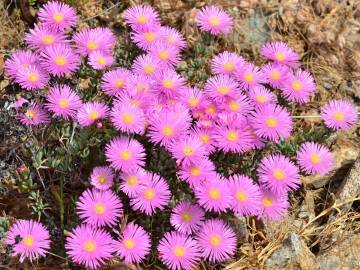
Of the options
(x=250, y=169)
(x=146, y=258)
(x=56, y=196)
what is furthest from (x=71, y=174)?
(x=250, y=169)

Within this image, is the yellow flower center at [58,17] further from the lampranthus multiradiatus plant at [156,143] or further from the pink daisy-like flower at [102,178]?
the pink daisy-like flower at [102,178]

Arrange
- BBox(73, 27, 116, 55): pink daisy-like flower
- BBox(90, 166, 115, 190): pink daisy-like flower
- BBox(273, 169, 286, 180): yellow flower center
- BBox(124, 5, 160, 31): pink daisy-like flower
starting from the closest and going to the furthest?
BBox(90, 166, 115, 190): pink daisy-like flower
BBox(273, 169, 286, 180): yellow flower center
BBox(73, 27, 116, 55): pink daisy-like flower
BBox(124, 5, 160, 31): pink daisy-like flower

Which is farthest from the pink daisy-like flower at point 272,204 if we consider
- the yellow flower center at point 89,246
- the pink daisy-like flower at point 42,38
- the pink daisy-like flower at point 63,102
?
the pink daisy-like flower at point 42,38

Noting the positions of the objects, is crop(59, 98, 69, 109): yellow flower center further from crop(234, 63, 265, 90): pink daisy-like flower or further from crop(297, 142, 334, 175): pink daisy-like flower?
crop(297, 142, 334, 175): pink daisy-like flower

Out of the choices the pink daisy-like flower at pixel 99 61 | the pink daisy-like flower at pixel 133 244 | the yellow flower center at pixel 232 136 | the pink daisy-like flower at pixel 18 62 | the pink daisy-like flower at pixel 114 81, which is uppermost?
the pink daisy-like flower at pixel 18 62

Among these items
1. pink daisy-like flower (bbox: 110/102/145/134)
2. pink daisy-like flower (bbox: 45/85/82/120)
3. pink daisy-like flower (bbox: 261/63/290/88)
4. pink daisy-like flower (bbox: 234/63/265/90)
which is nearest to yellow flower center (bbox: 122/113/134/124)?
pink daisy-like flower (bbox: 110/102/145/134)

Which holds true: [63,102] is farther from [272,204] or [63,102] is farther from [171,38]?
[272,204]
